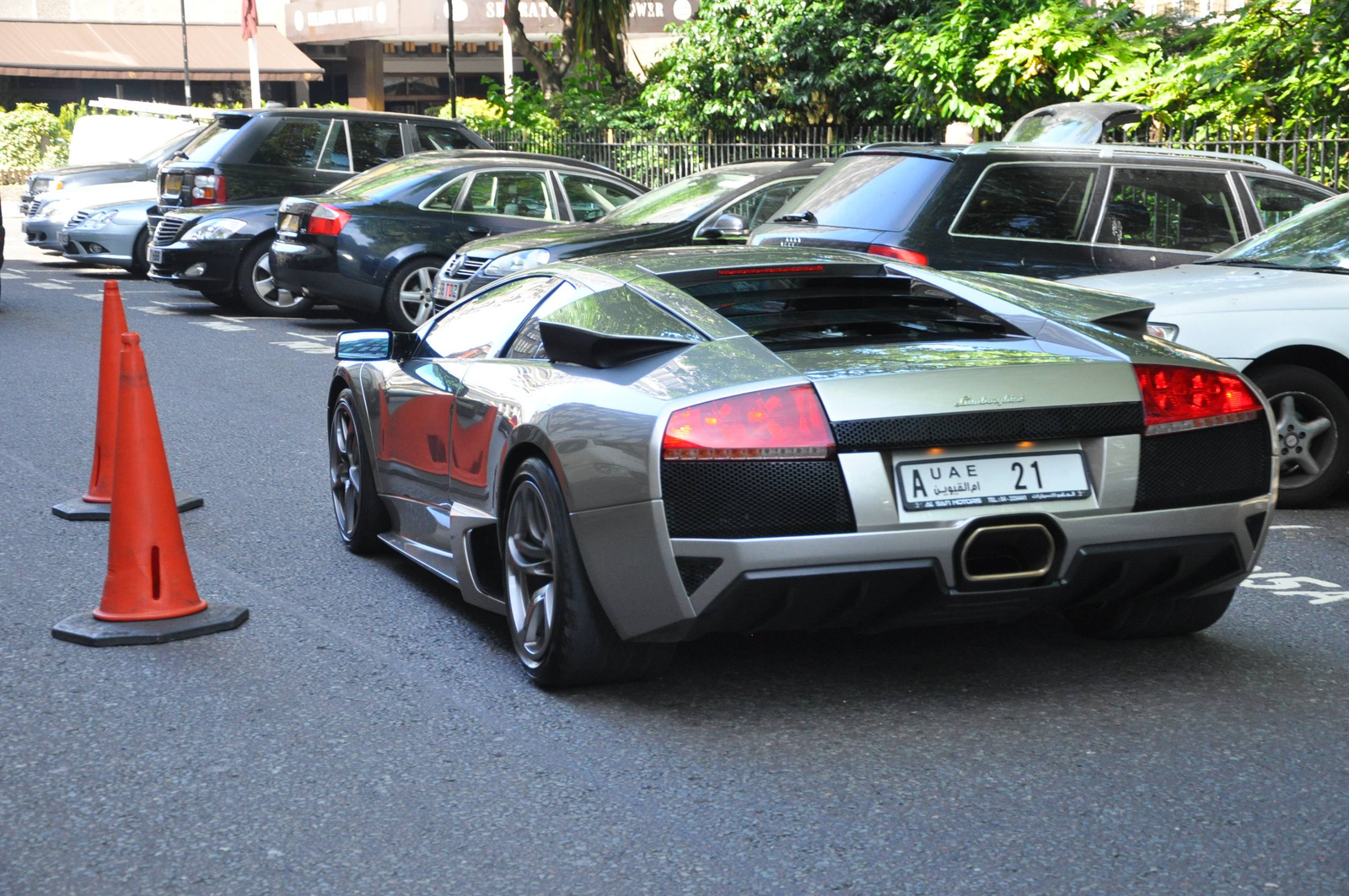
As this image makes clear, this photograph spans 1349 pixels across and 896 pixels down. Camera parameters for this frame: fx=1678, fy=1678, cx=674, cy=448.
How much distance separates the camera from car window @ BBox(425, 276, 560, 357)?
5.59 metres

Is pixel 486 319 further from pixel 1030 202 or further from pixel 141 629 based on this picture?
pixel 1030 202

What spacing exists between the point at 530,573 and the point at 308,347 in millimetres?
9467

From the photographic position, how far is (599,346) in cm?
459

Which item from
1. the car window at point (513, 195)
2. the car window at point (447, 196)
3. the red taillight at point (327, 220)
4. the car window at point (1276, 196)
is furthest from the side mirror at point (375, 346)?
the car window at point (513, 195)

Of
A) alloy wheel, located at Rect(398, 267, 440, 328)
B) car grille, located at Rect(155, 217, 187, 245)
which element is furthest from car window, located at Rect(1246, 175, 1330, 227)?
car grille, located at Rect(155, 217, 187, 245)

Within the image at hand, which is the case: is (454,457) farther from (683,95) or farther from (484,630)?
(683,95)

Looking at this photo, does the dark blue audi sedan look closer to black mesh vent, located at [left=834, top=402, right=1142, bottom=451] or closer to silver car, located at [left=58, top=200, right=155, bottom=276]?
silver car, located at [left=58, top=200, right=155, bottom=276]

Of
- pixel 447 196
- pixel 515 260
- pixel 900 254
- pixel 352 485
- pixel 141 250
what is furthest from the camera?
pixel 141 250

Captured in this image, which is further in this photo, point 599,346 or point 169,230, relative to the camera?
point 169,230

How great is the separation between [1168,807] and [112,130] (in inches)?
915

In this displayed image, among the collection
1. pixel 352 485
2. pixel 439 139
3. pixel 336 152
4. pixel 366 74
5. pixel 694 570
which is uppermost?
pixel 366 74

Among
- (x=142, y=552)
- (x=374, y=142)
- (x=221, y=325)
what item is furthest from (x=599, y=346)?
(x=374, y=142)

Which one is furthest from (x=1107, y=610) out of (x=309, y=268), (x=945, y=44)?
(x=945, y=44)

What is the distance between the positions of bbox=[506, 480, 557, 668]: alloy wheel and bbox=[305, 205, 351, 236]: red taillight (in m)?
9.94
